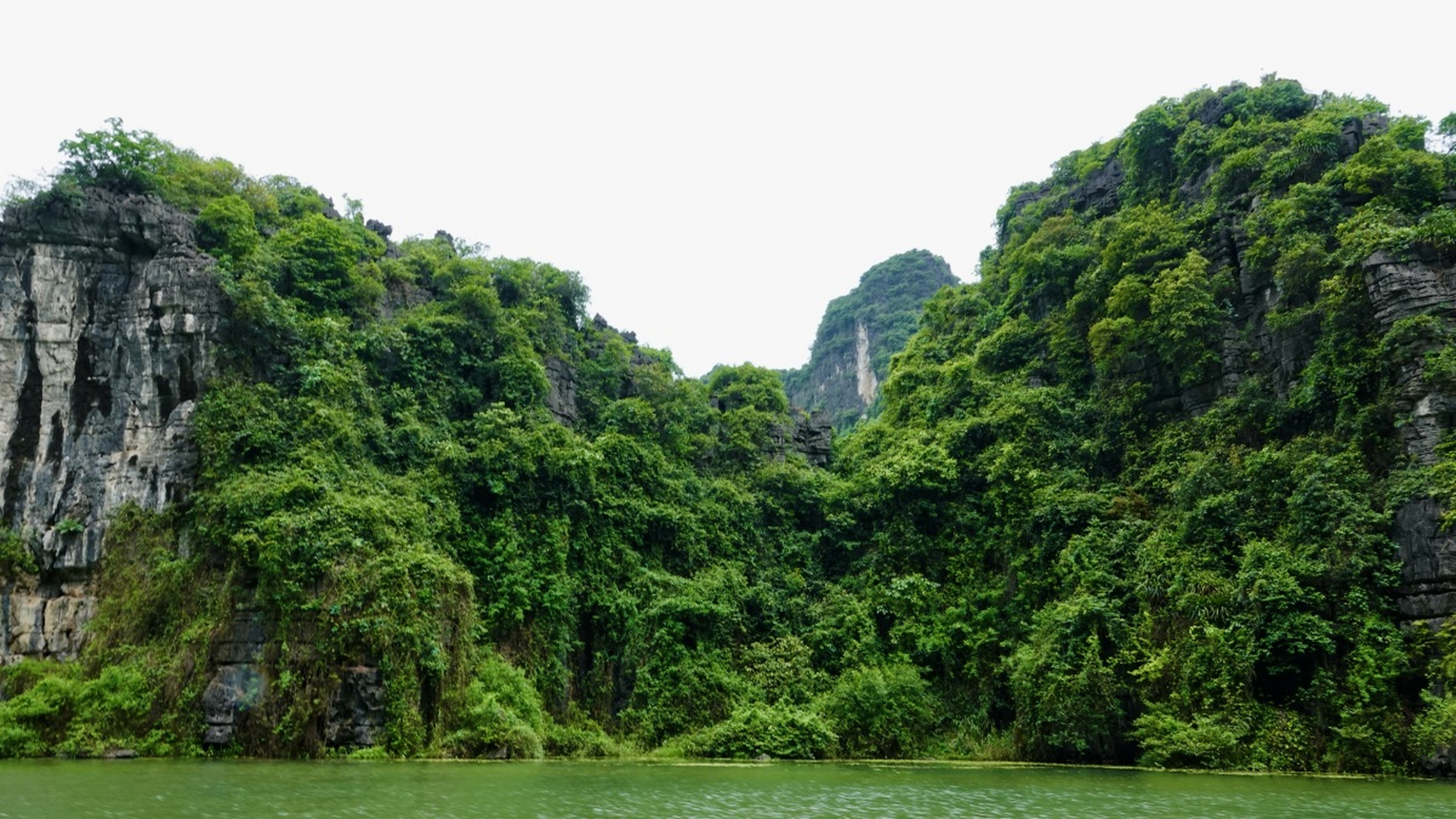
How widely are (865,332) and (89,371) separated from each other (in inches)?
1802

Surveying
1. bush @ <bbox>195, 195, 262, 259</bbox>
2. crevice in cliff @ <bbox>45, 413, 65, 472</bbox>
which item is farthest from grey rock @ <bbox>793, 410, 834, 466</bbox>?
crevice in cliff @ <bbox>45, 413, 65, 472</bbox>

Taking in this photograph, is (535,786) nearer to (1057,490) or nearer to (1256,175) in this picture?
(1057,490)

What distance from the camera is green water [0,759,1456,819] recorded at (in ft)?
33.6

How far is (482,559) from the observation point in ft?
75.8

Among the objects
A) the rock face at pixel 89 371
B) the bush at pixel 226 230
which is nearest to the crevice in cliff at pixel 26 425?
the rock face at pixel 89 371

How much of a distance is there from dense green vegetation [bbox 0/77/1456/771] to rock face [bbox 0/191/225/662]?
32.4 inches

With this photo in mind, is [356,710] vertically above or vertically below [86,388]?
below

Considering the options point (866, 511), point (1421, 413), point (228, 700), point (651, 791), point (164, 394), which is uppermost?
point (164, 394)

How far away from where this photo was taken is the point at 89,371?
2277cm

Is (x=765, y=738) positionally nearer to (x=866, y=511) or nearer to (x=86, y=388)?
(x=866, y=511)

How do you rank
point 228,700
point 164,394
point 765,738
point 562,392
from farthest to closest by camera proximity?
point 562,392 < point 164,394 < point 765,738 < point 228,700

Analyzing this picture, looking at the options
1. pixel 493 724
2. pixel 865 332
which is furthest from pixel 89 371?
pixel 865 332

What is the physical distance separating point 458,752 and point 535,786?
655 centimetres

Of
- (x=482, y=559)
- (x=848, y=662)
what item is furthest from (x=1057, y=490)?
(x=482, y=559)
